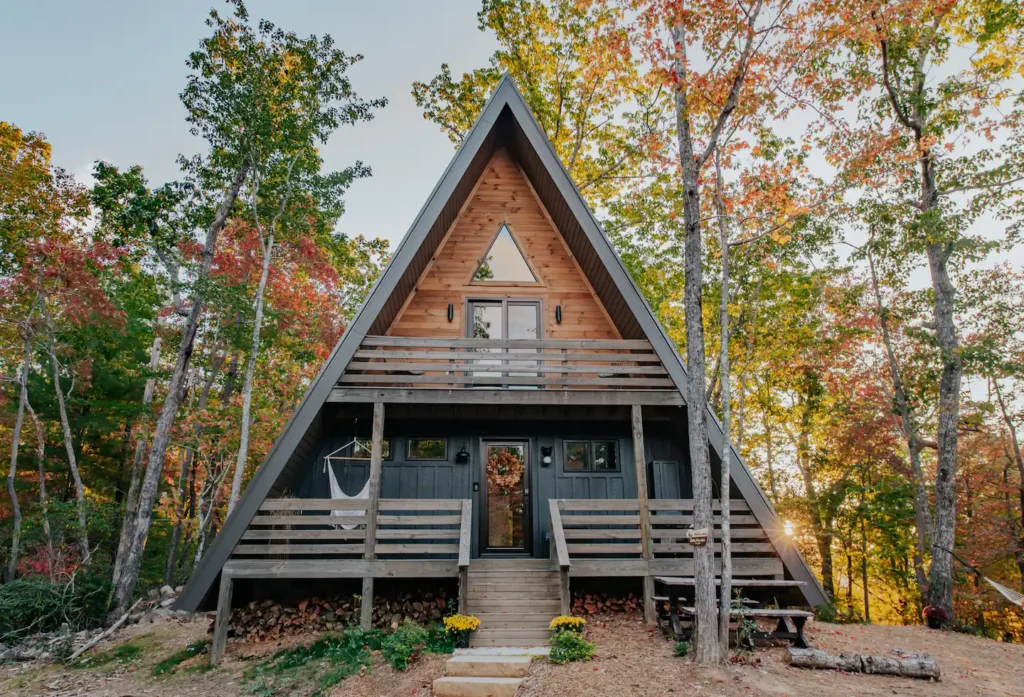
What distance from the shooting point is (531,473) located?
959 cm

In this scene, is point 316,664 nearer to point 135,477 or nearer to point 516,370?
point 516,370

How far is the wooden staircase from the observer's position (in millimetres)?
6785

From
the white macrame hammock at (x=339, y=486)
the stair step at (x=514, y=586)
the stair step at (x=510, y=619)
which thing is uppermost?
the white macrame hammock at (x=339, y=486)

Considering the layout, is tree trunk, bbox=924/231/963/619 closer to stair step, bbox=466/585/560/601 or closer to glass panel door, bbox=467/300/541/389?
stair step, bbox=466/585/560/601

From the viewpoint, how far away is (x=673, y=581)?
23.2 ft

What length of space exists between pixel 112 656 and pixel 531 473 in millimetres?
7323

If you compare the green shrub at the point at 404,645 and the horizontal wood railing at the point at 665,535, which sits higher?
the horizontal wood railing at the point at 665,535

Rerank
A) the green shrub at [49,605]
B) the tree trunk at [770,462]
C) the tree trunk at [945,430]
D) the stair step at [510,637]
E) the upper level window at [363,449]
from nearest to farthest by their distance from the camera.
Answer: the stair step at [510,637], the green shrub at [49,605], the upper level window at [363,449], the tree trunk at [945,430], the tree trunk at [770,462]

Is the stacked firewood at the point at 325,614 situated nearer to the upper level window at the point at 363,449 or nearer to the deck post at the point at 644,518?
the upper level window at the point at 363,449

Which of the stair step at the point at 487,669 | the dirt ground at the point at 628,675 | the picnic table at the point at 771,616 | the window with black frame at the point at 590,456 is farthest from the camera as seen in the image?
the window with black frame at the point at 590,456

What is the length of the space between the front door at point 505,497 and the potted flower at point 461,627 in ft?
8.48

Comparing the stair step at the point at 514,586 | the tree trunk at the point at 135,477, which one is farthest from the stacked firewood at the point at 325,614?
the tree trunk at the point at 135,477

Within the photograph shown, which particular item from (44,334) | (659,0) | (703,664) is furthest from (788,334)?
(44,334)

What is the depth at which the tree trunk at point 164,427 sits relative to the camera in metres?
11.7
